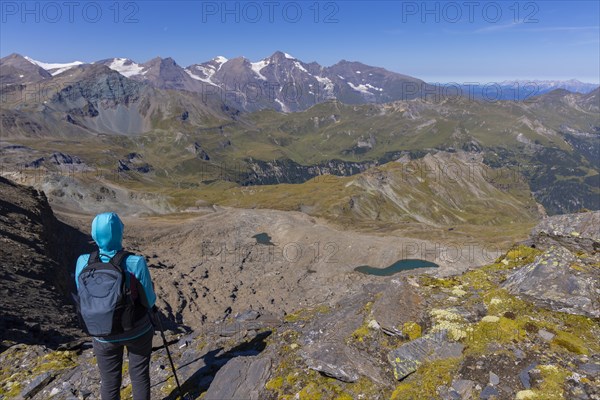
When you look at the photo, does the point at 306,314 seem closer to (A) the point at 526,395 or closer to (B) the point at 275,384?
(B) the point at 275,384

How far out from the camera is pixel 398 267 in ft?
282

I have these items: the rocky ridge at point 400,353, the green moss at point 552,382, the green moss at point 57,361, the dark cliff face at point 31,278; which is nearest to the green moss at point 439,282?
the rocky ridge at point 400,353

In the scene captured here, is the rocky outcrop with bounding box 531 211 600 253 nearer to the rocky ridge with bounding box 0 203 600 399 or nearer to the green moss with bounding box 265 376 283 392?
the rocky ridge with bounding box 0 203 600 399

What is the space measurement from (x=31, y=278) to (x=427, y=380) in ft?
113

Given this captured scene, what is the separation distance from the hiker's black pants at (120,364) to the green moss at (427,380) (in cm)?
701

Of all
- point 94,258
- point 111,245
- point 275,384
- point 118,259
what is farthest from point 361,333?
point 94,258

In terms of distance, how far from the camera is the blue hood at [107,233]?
9.30 metres

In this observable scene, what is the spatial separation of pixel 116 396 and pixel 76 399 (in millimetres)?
3989

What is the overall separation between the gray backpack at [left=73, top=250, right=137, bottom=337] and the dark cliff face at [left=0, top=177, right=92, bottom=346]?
14.7m

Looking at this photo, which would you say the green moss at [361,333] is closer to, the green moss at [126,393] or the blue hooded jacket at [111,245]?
the blue hooded jacket at [111,245]

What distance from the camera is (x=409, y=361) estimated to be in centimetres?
1205

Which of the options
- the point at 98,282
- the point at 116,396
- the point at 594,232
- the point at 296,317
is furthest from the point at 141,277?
the point at 594,232

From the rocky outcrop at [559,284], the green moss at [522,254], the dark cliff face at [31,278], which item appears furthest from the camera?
the dark cliff face at [31,278]

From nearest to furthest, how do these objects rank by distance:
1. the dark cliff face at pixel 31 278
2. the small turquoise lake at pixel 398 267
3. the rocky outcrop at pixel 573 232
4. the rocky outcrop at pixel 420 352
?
the rocky outcrop at pixel 420 352 < the rocky outcrop at pixel 573 232 < the dark cliff face at pixel 31 278 < the small turquoise lake at pixel 398 267
